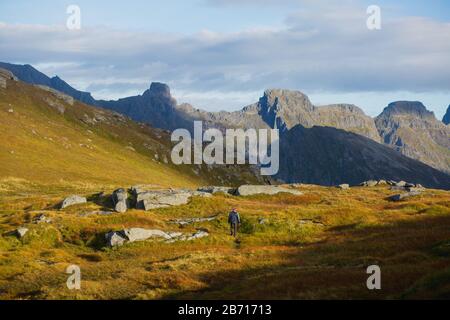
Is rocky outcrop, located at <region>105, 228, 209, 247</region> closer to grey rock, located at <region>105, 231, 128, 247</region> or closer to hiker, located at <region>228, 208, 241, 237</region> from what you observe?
grey rock, located at <region>105, 231, 128, 247</region>

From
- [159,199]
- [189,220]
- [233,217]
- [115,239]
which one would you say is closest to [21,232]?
[115,239]

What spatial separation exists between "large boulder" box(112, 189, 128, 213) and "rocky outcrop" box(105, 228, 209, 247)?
1303 centimetres

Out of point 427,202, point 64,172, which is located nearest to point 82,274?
point 427,202

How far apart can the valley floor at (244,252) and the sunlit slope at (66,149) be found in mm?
47483

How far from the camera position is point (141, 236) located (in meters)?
50.0

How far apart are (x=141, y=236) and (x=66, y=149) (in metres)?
103

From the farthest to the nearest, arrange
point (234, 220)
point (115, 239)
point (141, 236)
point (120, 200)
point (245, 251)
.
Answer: point (120, 200), point (234, 220), point (141, 236), point (115, 239), point (245, 251)

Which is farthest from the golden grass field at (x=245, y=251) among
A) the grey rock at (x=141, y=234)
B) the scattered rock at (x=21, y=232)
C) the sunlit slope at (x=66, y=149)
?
the sunlit slope at (x=66, y=149)

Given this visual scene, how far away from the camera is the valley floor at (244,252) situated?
29688 millimetres

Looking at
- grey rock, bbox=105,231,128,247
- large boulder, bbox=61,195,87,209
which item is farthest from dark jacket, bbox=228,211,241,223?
large boulder, bbox=61,195,87,209

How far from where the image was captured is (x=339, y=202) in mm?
71875

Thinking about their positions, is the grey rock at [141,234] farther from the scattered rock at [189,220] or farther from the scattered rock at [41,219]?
the scattered rock at [41,219]

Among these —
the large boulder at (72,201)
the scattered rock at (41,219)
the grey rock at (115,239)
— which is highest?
the large boulder at (72,201)

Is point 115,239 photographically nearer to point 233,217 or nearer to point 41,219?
point 233,217
